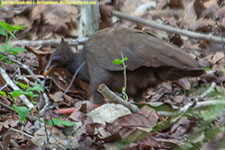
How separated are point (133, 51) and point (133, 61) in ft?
0.43

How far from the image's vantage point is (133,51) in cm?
460

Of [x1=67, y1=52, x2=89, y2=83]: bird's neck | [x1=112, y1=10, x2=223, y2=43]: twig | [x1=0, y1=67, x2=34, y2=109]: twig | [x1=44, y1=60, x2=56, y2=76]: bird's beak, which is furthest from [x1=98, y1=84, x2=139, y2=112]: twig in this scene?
[x1=112, y1=10, x2=223, y2=43]: twig

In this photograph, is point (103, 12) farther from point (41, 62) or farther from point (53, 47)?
point (41, 62)

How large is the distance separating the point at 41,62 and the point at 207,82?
8.06 feet

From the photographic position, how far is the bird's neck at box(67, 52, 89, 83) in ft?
17.3

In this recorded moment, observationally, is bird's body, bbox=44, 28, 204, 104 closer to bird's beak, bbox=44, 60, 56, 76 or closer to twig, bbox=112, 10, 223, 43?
bird's beak, bbox=44, 60, 56, 76

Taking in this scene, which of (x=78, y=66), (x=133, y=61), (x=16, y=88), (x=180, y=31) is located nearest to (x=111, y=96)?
(x=16, y=88)

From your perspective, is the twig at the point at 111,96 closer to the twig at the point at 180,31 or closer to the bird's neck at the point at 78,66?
the bird's neck at the point at 78,66

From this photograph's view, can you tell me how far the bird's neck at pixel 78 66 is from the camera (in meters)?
5.27

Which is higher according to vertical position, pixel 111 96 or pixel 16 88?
pixel 111 96

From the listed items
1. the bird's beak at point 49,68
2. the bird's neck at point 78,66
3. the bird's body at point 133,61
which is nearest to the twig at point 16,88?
the bird's beak at point 49,68

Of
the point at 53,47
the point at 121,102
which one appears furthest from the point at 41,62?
the point at 121,102

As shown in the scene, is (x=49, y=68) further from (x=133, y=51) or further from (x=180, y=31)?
(x=180, y=31)

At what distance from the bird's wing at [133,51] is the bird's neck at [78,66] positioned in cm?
27
